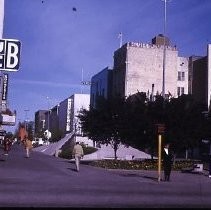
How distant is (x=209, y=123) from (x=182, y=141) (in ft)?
18.4

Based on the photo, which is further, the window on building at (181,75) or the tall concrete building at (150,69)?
the window on building at (181,75)

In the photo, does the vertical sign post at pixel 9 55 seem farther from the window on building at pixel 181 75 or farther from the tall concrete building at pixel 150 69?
the window on building at pixel 181 75

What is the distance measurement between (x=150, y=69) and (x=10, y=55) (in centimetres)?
9192

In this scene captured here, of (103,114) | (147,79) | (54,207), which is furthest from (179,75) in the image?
(54,207)

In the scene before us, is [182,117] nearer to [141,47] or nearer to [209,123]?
[209,123]

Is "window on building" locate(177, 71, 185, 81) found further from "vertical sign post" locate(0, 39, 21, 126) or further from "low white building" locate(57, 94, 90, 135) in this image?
"vertical sign post" locate(0, 39, 21, 126)

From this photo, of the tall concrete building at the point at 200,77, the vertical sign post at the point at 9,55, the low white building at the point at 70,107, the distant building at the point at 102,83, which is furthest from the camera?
the low white building at the point at 70,107

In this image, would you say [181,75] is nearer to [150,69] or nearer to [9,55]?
[150,69]

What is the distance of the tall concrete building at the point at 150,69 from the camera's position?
100000 mm

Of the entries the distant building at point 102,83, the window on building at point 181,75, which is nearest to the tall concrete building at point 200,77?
the window on building at point 181,75

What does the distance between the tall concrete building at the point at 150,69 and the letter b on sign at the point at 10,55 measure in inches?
3513

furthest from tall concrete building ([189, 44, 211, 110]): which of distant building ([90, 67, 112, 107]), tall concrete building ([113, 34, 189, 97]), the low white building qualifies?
the low white building

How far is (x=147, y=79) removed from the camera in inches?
3999

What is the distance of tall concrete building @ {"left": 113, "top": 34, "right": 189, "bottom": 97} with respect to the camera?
100000 mm
